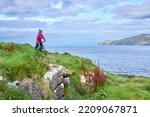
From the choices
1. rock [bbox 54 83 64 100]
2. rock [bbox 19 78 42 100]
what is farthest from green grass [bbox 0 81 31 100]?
rock [bbox 54 83 64 100]

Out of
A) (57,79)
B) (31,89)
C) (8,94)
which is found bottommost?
(31,89)

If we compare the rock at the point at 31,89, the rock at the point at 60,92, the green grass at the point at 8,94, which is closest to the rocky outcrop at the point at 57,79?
the rock at the point at 60,92

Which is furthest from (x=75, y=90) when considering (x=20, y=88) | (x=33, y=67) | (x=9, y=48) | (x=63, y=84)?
(x=9, y=48)

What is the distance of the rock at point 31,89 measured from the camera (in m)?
21.5

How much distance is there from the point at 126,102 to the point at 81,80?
13.1 metres

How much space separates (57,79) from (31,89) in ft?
10.4

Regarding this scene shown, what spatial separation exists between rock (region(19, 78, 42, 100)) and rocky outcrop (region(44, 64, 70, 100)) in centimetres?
161

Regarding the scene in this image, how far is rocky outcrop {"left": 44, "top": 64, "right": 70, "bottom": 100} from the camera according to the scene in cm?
2381

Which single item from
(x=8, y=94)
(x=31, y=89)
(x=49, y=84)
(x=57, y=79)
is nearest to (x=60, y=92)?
(x=57, y=79)

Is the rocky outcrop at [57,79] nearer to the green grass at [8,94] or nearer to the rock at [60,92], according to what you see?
the rock at [60,92]

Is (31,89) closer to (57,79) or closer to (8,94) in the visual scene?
(57,79)

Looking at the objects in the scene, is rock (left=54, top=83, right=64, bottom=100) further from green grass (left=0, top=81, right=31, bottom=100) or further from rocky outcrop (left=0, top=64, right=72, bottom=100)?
green grass (left=0, top=81, right=31, bottom=100)

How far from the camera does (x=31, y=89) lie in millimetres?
21734

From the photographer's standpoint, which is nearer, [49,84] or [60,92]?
[49,84]
